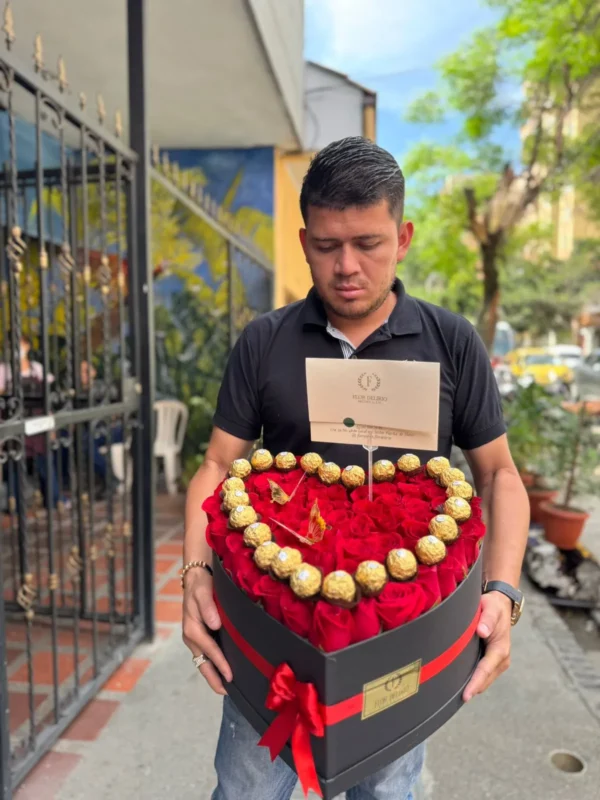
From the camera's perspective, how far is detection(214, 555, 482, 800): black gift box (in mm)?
752

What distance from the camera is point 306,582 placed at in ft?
2.52

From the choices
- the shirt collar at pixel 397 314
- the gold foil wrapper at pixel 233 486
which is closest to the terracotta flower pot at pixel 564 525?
the shirt collar at pixel 397 314

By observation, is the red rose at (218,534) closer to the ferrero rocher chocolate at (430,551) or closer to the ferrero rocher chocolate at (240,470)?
the ferrero rocher chocolate at (240,470)

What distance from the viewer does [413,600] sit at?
0.79 m

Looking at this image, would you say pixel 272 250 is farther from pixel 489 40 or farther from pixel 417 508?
pixel 417 508

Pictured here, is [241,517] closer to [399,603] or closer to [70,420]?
[399,603]

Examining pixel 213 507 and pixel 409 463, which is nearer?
pixel 213 507

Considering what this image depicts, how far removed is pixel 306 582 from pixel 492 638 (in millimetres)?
486

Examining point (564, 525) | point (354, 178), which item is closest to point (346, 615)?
point (354, 178)

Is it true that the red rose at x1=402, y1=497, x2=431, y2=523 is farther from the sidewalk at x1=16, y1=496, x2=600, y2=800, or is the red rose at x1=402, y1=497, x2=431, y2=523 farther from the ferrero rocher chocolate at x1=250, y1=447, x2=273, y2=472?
the sidewalk at x1=16, y1=496, x2=600, y2=800

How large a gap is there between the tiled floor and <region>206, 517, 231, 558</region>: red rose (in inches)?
64.9

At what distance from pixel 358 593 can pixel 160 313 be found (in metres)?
5.72

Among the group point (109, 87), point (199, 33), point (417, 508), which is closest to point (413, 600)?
point (417, 508)

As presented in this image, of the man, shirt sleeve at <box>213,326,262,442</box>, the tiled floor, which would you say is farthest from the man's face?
the tiled floor
